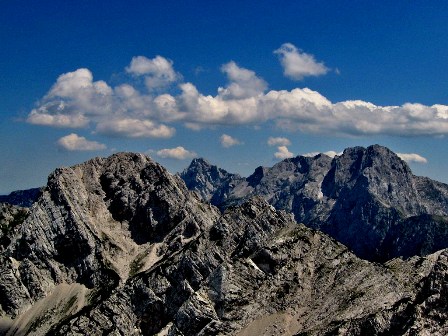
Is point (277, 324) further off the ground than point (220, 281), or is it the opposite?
point (220, 281)

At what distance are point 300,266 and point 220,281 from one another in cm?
2538

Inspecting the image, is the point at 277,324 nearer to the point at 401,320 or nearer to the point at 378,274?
the point at 378,274

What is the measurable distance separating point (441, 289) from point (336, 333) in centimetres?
2916

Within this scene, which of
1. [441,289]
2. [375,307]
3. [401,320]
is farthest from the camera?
[375,307]

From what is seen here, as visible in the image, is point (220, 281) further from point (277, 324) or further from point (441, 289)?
point (441, 289)

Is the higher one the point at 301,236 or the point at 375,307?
the point at 301,236

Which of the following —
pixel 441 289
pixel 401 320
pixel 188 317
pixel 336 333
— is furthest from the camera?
pixel 188 317

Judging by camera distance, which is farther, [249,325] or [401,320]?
[249,325]

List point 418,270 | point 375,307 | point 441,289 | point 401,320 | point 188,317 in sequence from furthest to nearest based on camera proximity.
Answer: point 188,317
point 418,270
point 375,307
point 401,320
point 441,289

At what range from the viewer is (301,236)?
183375mm

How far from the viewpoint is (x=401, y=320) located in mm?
116062

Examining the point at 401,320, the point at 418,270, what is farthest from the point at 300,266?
the point at 401,320

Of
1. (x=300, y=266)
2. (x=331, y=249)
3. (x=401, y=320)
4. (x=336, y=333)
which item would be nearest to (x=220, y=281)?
(x=300, y=266)

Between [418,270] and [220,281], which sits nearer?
[418,270]
